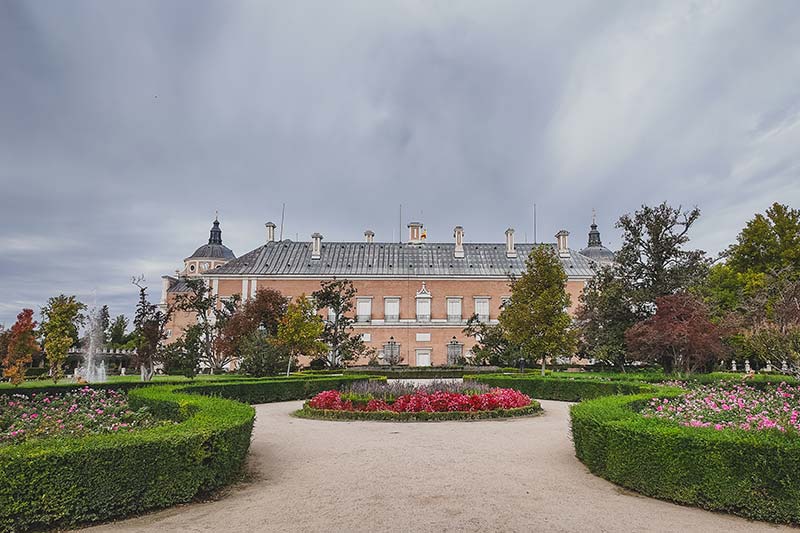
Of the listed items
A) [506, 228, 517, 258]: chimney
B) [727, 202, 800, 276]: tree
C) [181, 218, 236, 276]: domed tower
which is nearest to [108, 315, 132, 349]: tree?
[181, 218, 236, 276]: domed tower

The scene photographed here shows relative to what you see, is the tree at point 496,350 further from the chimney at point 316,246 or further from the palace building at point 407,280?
the chimney at point 316,246

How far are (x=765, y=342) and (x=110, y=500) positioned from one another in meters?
16.3

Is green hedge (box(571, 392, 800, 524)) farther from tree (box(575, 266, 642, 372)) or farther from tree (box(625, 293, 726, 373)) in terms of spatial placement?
tree (box(575, 266, 642, 372))

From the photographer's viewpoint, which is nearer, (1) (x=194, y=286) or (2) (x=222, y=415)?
(2) (x=222, y=415)

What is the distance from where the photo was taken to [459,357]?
4038cm

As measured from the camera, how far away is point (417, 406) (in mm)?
12828

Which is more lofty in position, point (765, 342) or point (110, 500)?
point (765, 342)

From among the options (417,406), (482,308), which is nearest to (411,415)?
(417,406)

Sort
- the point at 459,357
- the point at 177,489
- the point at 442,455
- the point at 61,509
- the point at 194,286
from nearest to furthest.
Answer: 1. the point at 61,509
2. the point at 177,489
3. the point at 442,455
4. the point at 194,286
5. the point at 459,357

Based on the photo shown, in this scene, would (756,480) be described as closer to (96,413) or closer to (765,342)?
(96,413)

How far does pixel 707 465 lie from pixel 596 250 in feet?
186

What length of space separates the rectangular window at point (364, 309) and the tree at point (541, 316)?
19404 millimetres

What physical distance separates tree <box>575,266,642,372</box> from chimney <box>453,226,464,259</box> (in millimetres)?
19582

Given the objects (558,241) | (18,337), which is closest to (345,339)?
(18,337)
